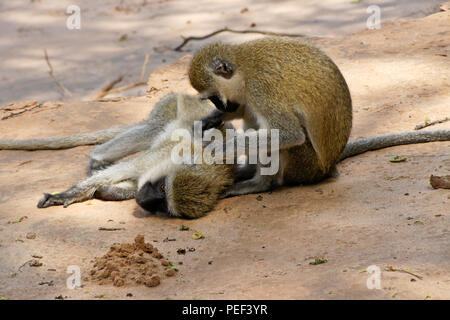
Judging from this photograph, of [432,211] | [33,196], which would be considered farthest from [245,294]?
[33,196]

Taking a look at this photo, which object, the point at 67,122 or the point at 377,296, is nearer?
the point at 377,296

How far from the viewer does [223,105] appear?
16.6 feet

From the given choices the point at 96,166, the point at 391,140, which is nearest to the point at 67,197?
the point at 96,166

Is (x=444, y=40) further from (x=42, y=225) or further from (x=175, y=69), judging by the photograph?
(x=42, y=225)

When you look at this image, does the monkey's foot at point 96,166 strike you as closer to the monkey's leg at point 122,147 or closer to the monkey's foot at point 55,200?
the monkey's leg at point 122,147

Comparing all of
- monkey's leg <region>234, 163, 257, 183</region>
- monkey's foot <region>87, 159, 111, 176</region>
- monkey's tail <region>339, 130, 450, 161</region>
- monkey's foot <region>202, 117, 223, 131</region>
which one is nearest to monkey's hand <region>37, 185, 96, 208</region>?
monkey's foot <region>87, 159, 111, 176</region>

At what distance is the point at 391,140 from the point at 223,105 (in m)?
1.68

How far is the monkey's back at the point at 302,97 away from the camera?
196 inches

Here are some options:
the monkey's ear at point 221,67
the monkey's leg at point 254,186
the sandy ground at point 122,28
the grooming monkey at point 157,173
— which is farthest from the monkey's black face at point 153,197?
the sandy ground at point 122,28

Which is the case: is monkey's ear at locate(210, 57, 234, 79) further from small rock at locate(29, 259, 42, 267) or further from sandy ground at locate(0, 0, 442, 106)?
sandy ground at locate(0, 0, 442, 106)

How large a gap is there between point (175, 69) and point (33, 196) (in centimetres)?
397

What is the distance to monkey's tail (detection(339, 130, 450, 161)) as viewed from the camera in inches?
225

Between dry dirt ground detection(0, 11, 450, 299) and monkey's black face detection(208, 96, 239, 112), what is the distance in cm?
73

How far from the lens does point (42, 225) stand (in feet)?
15.9
